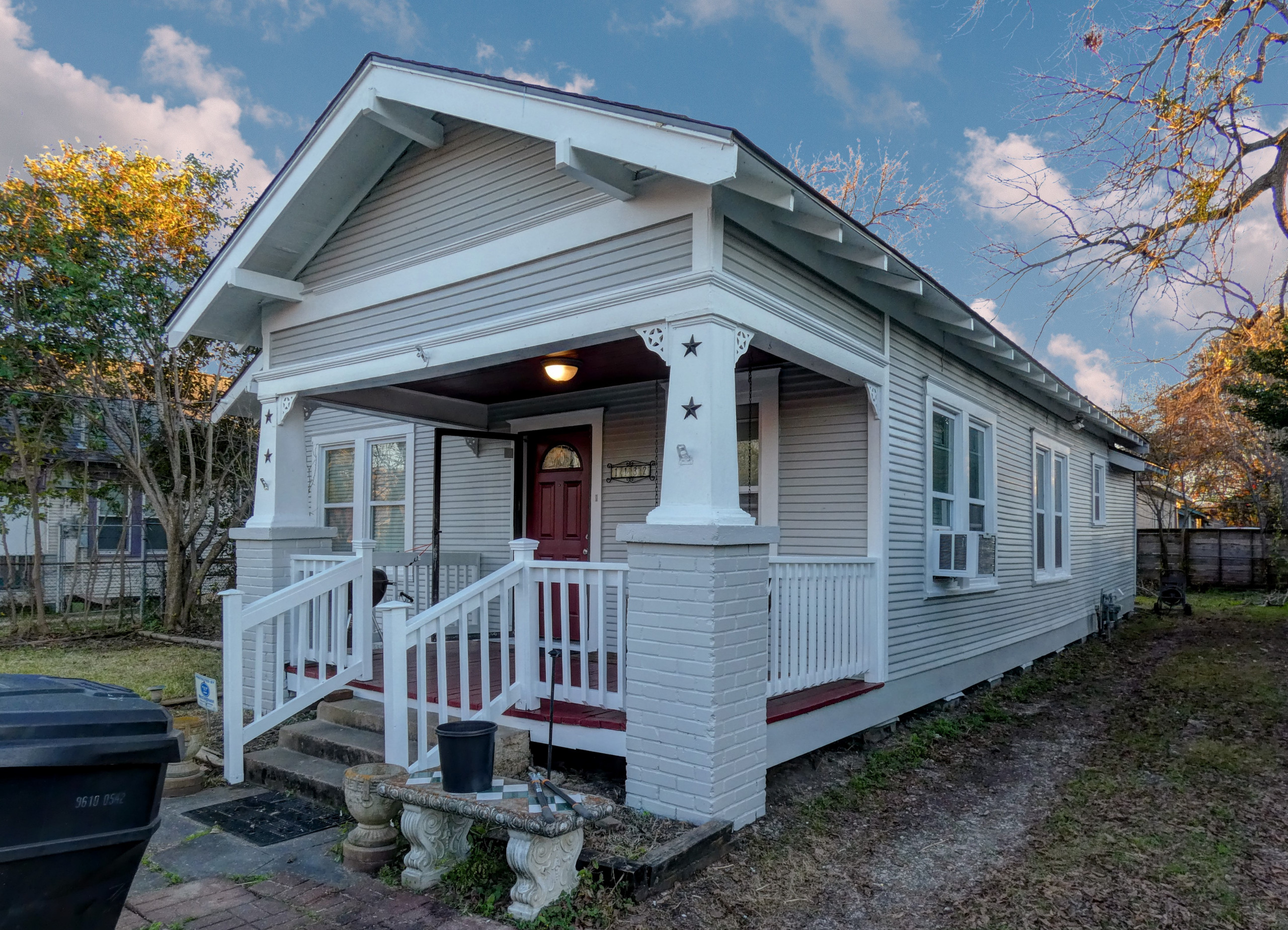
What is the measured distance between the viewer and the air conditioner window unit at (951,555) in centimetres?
686

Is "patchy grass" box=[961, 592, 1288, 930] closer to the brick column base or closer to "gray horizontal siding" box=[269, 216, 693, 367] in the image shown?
the brick column base

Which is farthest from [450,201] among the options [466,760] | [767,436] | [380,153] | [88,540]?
[88,540]

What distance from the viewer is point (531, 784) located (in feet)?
11.7

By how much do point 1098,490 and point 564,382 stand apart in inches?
395

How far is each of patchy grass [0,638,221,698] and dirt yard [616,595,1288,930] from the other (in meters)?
5.71

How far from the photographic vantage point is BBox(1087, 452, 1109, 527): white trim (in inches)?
499

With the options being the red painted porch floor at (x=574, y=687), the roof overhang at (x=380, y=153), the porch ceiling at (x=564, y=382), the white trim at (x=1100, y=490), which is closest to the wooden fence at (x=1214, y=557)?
the white trim at (x=1100, y=490)

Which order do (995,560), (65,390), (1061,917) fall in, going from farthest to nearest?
(65,390), (995,560), (1061,917)

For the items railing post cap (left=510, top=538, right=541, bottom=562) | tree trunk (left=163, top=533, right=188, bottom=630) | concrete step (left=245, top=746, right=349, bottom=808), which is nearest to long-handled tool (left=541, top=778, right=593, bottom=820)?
Answer: railing post cap (left=510, top=538, right=541, bottom=562)

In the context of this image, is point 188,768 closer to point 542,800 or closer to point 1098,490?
point 542,800

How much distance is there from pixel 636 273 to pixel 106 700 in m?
3.14

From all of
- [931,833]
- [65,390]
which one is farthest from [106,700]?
[65,390]

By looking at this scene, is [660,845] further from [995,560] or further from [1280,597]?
[1280,597]

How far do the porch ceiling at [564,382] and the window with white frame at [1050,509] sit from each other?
5.34m
